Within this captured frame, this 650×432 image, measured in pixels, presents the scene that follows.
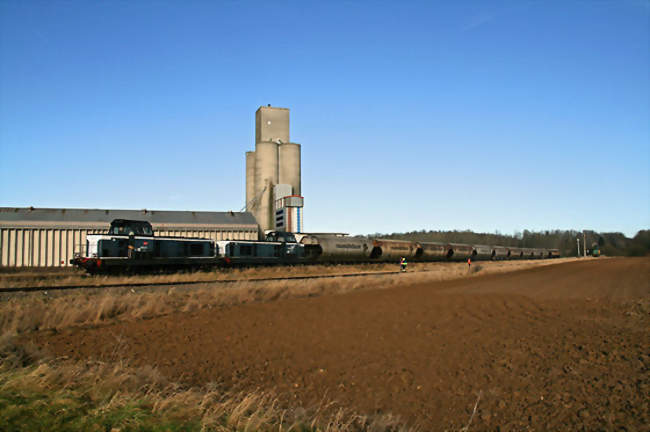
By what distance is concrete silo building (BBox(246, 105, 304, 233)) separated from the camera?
60.1 metres

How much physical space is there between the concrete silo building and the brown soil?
42897 mm

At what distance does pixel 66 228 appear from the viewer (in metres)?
44.2

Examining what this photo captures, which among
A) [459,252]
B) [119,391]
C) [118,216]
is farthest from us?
[459,252]

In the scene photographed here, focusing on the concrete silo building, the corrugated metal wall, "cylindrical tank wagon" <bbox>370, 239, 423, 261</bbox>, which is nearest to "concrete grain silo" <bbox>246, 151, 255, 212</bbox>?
the concrete silo building

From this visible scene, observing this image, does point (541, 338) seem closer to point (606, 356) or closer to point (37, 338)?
point (606, 356)

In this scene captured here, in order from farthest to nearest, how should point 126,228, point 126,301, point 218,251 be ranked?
point 218,251
point 126,228
point 126,301

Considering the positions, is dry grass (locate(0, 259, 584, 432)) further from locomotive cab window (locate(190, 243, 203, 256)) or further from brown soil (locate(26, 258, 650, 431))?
locomotive cab window (locate(190, 243, 203, 256))

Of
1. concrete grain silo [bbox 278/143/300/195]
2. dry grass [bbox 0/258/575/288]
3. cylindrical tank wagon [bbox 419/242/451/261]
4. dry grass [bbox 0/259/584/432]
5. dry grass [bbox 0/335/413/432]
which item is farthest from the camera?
concrete grain silo [bbox 278/143/300/195]

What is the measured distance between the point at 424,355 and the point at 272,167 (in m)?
51.3

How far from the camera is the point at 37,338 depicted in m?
A: 11.9

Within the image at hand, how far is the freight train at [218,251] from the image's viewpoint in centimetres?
2697

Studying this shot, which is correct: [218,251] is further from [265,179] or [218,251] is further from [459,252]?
[459,252]

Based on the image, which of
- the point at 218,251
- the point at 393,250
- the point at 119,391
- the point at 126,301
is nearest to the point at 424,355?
the point at 119,391

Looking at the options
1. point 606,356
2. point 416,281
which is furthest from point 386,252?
point 606,356
